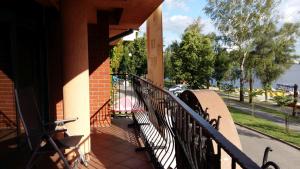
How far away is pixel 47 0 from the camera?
4.70 metres

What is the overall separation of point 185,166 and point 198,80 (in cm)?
2836

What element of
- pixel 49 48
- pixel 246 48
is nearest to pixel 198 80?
pixel 246 48

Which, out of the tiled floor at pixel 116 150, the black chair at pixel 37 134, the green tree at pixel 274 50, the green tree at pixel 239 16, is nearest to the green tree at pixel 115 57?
the tiled floor at pixel 116 150

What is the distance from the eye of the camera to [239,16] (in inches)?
1193

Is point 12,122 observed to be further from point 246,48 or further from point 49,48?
point 246,48

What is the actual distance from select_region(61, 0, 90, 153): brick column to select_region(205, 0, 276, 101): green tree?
92.1 ft

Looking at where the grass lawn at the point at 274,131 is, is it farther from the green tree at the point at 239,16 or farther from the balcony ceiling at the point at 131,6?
the balcony ceiling at the point at 131,6

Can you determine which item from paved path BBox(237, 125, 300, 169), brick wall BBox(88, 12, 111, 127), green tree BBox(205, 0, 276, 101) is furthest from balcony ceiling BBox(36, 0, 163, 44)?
green tree BBox(205, 0, 276, 101)

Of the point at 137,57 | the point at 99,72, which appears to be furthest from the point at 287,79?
the point at 99,72

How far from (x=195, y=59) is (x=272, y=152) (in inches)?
613

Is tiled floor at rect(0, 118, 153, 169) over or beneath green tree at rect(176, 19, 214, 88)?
beneath

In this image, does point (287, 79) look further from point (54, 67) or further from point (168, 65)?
point (54, 67)

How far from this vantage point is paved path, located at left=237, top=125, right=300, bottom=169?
14023 mm

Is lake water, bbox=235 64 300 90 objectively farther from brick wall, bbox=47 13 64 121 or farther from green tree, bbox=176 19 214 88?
brick wall, bbox=47 13 64 121
